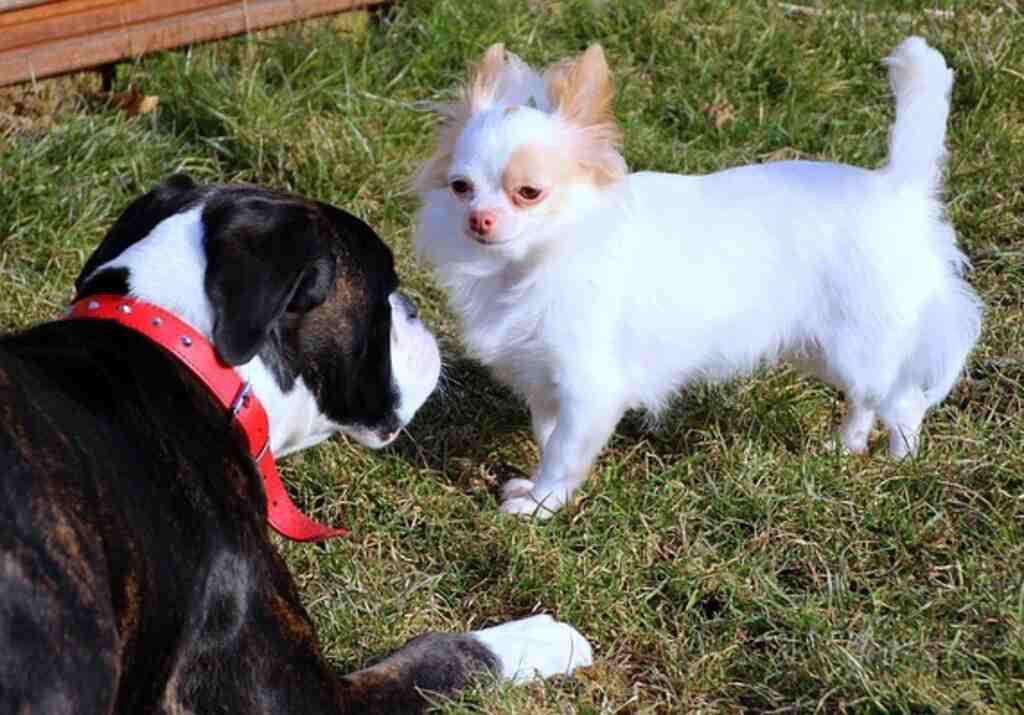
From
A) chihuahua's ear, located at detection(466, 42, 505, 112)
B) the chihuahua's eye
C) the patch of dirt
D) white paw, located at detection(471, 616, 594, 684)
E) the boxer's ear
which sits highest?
the boxer's ear

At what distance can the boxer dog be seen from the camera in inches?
103

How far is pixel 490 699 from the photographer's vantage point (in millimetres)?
3396

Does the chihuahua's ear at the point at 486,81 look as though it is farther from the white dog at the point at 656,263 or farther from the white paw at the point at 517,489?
the white paw at the point at 517,489

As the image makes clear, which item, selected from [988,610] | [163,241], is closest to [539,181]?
[163,241]

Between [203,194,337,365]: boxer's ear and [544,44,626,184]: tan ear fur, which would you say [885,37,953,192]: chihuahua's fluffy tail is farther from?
[203,194,337,365]: boxer's ear

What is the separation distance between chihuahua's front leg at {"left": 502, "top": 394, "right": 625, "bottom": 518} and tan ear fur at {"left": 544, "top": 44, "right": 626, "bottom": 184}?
0.52 metres

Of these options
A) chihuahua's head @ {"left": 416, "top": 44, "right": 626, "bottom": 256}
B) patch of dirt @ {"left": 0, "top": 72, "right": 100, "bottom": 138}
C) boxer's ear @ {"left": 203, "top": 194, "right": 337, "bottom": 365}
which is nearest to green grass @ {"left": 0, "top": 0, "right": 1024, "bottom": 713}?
patch of dirt @ {"left": 0, "top": 72, "right": 100, "bottom": 138}

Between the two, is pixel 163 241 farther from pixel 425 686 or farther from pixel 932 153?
pixel 932 153

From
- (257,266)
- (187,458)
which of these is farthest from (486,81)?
(187,458)

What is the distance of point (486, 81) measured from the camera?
A: 4.11m

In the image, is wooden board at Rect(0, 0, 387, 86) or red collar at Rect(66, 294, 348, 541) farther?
wooden board at Rect(0, 0, 387, 86)

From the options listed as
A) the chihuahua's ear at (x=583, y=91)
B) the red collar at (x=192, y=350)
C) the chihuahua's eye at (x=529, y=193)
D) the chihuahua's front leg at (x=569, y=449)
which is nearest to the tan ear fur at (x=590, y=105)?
the chihuahua's ear at (x=583, y=91)

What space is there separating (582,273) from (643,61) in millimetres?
2361

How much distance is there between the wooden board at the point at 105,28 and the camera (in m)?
5.65
